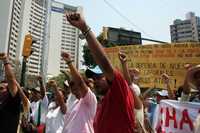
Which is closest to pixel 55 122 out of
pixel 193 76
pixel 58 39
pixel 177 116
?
pixel 177 116

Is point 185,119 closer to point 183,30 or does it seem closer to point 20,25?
point 20,25

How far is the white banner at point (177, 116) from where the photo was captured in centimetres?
488

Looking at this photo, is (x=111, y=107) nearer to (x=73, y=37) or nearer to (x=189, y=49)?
(x=189, y=49)

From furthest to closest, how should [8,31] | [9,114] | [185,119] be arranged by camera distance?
[8,31] → [185,119] → [9,114]

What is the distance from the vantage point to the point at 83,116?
13.6 ft

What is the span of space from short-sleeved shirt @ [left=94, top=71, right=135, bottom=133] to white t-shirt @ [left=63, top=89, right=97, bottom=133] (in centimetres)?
106

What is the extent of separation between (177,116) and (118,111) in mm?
2406

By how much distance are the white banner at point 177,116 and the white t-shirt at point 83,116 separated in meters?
1.35

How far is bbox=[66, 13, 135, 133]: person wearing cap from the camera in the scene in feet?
9.20

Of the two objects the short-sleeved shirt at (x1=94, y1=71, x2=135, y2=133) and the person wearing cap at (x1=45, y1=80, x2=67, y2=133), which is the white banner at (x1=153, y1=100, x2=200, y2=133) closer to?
the person wearing cap at (x1=45, y1=80, x2=67, y2=133)

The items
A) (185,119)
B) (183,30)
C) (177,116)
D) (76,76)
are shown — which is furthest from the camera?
(183,30)

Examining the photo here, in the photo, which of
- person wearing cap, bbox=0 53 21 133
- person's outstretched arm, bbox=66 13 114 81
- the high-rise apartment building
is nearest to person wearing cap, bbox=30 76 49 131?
person wearing cap, bbox=0 53 21 133

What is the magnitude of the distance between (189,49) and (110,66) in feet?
29.4

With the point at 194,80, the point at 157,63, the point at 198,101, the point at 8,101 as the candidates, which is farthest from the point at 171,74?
the point at 194,80
